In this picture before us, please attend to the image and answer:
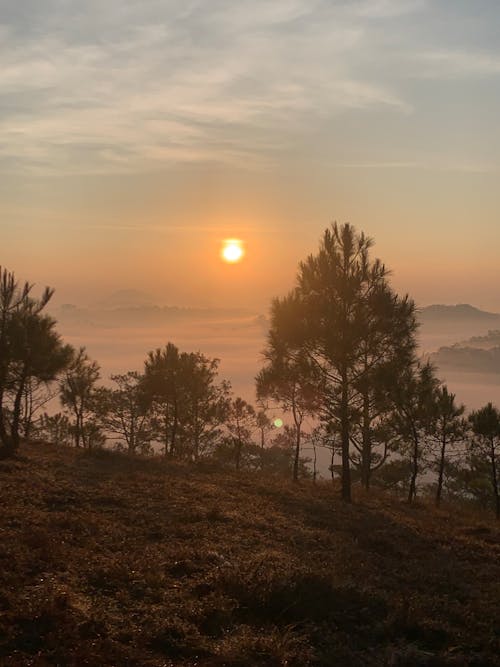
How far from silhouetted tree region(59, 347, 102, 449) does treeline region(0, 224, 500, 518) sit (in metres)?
0.11

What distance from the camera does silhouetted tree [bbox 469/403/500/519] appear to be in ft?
115

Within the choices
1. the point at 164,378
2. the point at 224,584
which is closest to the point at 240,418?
the point at 164,378

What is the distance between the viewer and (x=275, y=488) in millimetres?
29453

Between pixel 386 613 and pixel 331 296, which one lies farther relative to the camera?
pixel 331 296

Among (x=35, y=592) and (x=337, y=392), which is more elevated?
(x=337, y=392)

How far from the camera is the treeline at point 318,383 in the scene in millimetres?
26625

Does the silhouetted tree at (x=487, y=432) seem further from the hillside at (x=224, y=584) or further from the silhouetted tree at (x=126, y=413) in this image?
the silhouetted tree at (x=126, y=413)

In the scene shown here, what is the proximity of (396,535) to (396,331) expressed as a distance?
932cm

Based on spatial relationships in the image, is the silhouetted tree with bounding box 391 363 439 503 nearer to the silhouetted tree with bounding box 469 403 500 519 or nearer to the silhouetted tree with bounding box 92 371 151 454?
the silhouetted tree with bounding box 469 403 500 519

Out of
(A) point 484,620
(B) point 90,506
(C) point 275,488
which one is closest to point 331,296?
(C) point 275,488

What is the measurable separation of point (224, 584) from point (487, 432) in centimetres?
2750

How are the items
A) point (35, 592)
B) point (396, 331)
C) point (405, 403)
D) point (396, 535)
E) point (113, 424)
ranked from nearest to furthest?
1. point (35, 592)
2. point (396, 535)
3. point (396, 331)
4. point (405, 403)
5. point (113, 424)

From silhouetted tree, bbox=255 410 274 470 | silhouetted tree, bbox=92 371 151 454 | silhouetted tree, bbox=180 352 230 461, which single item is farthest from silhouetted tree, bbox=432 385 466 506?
silhouetted tree, bbox=92 371 151 454

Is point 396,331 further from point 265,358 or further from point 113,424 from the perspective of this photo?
point 113,424
